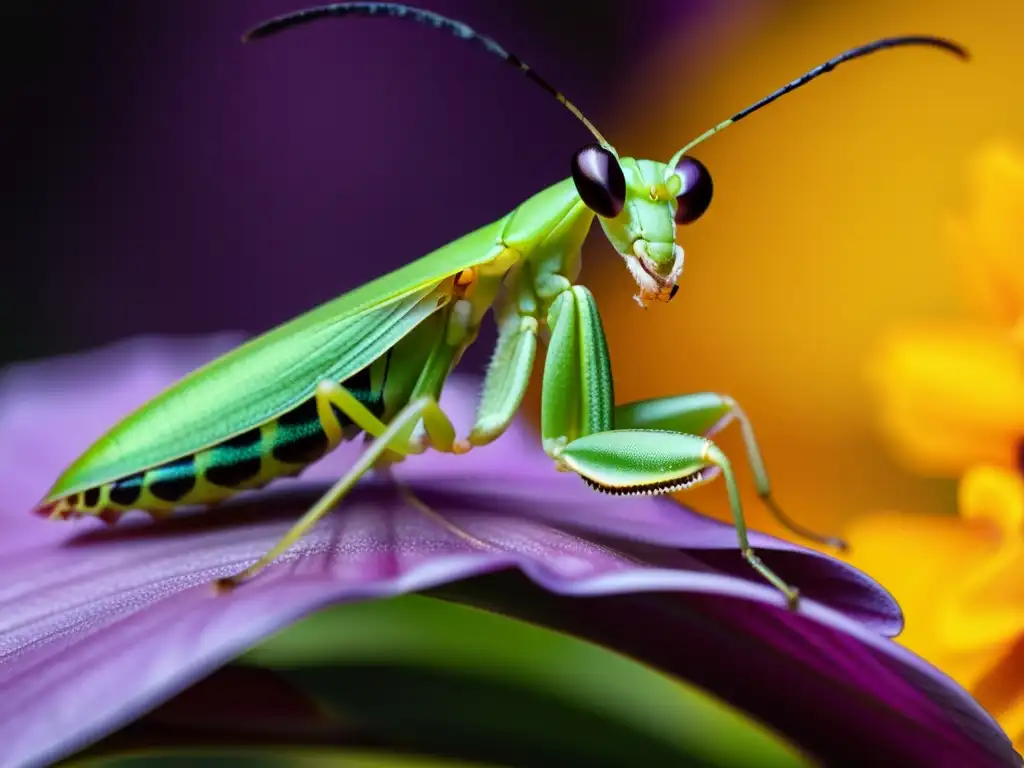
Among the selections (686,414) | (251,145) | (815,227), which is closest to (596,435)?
(686,414)

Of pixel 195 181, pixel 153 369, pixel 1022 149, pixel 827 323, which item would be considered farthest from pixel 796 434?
pixel 195 181

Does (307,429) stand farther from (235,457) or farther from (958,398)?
(958,398)

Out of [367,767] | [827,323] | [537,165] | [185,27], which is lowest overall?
[367,767]

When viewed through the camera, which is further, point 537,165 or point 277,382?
point 537,165

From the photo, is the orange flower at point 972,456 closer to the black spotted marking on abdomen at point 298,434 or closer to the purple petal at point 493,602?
the purple petal at point 493,602

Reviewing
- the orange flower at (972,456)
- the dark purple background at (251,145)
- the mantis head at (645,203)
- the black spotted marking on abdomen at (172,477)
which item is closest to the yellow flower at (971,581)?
the orange flower at (972,456)

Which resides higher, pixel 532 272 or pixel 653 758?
pixel 532 272

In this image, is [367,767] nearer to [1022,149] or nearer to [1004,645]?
[1004,645]
